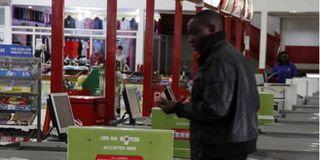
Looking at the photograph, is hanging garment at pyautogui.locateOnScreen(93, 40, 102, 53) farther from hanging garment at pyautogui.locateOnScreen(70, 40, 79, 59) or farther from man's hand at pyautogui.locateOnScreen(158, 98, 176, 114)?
man's hand at pyautogui.locateOnScreen(158, 98, 176, 114)

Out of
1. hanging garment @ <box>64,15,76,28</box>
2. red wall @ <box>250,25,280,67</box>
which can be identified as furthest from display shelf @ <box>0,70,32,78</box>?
red wall @ <box>250,25,280,67</box>

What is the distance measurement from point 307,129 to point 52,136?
4.20 metres

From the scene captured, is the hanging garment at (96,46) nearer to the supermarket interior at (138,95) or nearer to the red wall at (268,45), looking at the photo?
the supermarket interior at (138,95)

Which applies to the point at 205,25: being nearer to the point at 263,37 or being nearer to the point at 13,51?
the point at 13,51

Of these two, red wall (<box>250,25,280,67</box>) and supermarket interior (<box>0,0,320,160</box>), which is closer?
supermarket interior (<box>0,0,320,160</box>)

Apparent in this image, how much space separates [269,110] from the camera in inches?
365

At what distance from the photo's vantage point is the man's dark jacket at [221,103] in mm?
2902

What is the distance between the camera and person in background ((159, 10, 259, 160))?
2.91 metres

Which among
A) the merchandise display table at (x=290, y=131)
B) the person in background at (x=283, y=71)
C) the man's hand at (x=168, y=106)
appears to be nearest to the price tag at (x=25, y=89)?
the merchandise display table at (x=290, y=131)

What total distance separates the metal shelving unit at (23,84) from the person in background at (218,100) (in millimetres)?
3983

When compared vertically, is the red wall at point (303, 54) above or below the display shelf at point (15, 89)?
above

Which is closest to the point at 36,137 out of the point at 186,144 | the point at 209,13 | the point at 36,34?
the point at 186,144

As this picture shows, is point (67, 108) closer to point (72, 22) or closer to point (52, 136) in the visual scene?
point (52, 136)

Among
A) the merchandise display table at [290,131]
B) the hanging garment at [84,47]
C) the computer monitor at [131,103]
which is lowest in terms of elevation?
the merchandise display table at [290,131]
